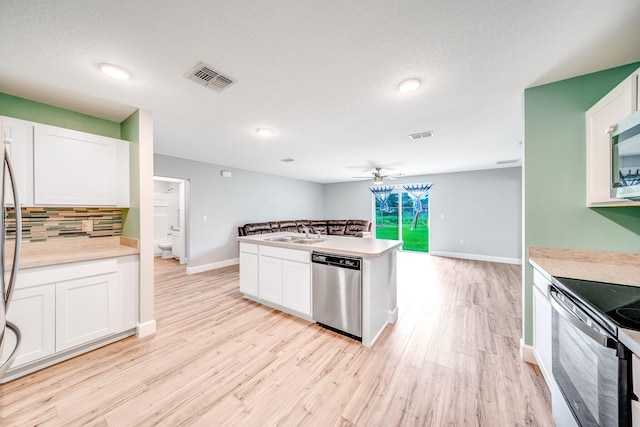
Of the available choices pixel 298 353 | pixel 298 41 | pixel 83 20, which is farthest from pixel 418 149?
pixel 83 20

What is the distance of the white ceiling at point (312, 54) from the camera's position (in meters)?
1.20

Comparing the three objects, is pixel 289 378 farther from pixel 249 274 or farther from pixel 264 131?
pixel 264 131

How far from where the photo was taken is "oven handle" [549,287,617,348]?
0.89 metres

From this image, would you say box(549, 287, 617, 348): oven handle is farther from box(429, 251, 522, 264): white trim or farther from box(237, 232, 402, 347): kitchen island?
box(429, 251, 522, 264): white trim

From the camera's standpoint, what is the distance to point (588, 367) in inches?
40.6

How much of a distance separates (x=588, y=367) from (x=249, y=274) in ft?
10.6

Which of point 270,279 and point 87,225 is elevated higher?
point 87,225

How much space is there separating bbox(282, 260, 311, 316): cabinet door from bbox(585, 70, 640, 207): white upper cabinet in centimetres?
246

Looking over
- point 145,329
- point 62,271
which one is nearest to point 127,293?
point 145,329

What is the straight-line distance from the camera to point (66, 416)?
1.44m

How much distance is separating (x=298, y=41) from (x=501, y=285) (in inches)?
191

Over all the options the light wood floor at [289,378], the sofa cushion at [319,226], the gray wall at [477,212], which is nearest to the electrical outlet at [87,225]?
the light wood floor at [289,378]

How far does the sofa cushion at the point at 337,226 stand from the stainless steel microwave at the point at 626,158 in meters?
6.17

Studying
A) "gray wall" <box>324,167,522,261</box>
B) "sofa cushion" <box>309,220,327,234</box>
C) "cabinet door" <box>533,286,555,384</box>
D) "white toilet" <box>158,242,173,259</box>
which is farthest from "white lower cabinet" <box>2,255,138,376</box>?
"gray wall" <box>324,167,522,261</box>
